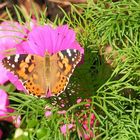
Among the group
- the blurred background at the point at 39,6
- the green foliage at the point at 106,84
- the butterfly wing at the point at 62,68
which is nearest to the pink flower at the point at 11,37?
the green foliage at the point at 106,84

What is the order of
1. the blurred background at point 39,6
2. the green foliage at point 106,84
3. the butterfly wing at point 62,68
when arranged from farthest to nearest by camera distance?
the blurred background at point 39,6 → the green foliage at point 106,84 → the butterfly wing at point 62,68

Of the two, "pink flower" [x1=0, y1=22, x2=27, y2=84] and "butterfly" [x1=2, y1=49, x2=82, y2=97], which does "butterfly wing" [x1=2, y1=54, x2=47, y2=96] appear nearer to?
"butterfly" [x1=2, y1=49, x2=82, y2=97]


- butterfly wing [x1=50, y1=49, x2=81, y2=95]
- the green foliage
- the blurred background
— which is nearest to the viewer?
butterfly wing [x1=50, y1=49, x2=81, y2=95]

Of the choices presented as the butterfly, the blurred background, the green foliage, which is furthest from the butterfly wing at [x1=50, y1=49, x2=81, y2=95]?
the blurred background

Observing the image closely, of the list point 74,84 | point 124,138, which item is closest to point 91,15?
point 74,84

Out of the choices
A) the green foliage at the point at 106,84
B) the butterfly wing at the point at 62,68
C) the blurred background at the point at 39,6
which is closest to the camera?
the butterfly wing at the point at 62,68

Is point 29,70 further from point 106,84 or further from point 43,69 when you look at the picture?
point 106,84

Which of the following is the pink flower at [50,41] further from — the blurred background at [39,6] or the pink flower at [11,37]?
the blurred background at [39,6]

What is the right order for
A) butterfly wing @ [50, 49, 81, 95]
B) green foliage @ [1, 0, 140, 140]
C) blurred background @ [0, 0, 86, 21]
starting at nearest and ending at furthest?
butterfly wing @ [50, 49, 81, 95], green foliage @ [1, 0, 140, 140], blurred background @ [0, 0, 86, 21]

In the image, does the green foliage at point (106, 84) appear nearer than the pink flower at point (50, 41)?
No

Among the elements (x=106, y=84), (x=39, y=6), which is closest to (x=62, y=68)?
(x=106, y=84)
